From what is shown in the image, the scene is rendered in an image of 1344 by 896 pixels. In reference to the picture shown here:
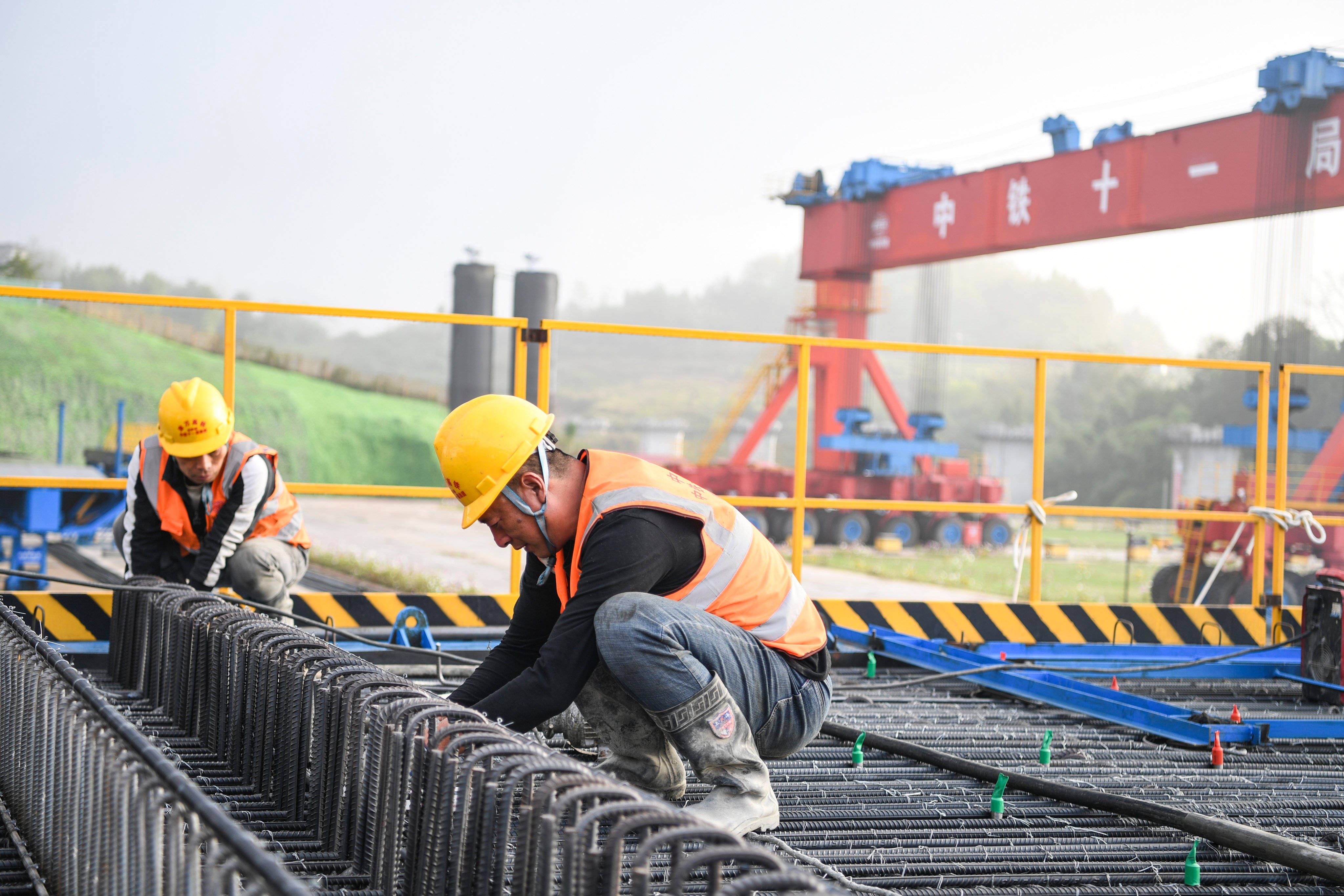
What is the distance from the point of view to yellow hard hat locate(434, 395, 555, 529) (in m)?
2.87

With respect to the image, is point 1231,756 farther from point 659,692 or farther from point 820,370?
point 820,370

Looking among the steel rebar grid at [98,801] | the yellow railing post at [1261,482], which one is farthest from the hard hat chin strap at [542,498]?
the yellow railing post at [1261,482]

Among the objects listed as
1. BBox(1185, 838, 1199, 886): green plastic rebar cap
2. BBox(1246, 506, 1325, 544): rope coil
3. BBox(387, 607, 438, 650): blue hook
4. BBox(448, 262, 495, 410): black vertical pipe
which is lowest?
BBox(1185, 838, 1199, 886): green plastic rebar cap

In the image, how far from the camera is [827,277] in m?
21.3

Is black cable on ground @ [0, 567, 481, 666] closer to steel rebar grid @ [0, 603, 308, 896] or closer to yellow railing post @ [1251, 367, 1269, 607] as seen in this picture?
steel rebar grid @ [0, 603, 308, 896]

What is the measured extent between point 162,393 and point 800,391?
33338 mm

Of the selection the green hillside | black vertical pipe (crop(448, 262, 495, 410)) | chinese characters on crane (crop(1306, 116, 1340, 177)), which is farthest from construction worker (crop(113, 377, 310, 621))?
the green hillside

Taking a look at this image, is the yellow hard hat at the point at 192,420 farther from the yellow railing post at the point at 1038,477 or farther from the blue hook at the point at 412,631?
the yellow railing post at the point at 1038,477

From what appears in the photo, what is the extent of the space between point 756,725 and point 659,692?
15.0 inches

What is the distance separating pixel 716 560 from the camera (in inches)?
118

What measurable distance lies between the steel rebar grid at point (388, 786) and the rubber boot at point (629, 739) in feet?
0.84

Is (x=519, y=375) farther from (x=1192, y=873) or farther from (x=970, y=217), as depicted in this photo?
(x=970, y=217)

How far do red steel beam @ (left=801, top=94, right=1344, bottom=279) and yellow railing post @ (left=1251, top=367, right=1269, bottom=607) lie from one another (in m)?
7.79

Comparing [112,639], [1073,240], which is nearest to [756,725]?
[112,639]
